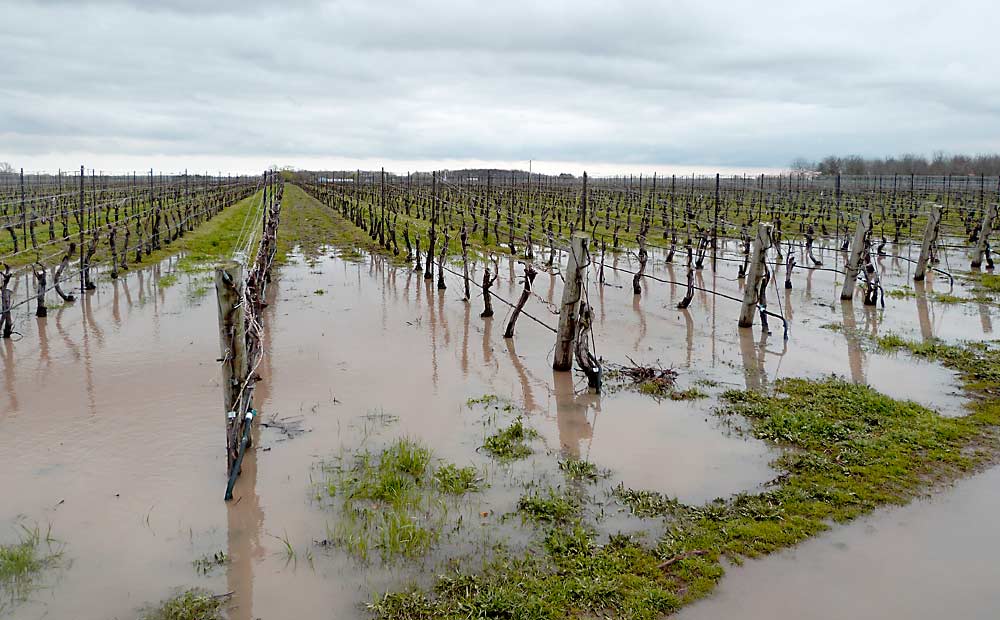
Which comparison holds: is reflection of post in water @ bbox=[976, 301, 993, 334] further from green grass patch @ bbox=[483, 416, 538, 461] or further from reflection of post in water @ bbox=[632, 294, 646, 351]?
green grass patch @ bbox=[483, 416, 538, 461]

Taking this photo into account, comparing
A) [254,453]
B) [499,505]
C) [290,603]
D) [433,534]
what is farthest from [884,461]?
[254,453]

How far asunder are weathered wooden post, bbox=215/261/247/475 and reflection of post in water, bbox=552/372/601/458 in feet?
9.47

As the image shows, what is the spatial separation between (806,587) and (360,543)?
2869 millimetres

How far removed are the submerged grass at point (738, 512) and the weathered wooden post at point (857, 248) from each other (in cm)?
555

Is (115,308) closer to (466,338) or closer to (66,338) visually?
(66,338)

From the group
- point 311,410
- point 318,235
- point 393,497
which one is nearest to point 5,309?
point 311,410

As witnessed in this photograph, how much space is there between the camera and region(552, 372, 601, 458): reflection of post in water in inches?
266

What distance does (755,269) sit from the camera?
10828mm

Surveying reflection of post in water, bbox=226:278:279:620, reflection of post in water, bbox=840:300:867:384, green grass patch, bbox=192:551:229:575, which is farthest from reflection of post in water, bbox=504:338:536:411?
reflection of post in water, bbox=840:300:867:384

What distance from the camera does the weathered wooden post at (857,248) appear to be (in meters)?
12.4

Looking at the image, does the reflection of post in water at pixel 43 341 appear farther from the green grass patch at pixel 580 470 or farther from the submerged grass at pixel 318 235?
the submerged grass at pixel 318 235

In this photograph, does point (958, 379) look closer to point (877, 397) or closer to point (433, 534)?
point (877, 397)

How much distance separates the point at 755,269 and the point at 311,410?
23.0 ft

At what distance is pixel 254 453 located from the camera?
250 inches
